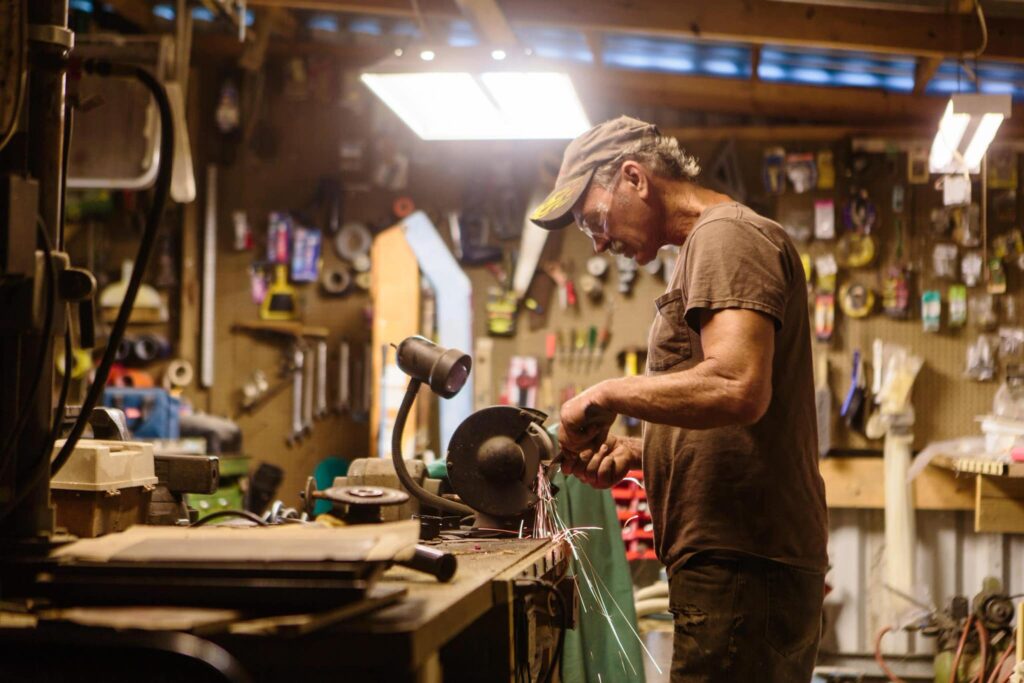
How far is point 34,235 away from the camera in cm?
143

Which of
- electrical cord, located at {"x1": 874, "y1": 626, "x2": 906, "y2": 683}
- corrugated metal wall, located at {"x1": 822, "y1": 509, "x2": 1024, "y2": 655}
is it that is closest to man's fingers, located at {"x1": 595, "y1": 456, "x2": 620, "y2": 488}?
electrical cord, located at {"x1": 874, "y1": 626, "x2": 906, "y2": 683}

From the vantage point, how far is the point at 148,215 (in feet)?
5.00

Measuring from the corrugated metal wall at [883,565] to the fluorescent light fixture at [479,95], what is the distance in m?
2.63

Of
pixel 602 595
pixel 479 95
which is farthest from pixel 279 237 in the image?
pixel 602 595

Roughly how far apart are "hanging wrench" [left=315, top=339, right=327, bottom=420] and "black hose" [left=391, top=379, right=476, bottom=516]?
130 inches

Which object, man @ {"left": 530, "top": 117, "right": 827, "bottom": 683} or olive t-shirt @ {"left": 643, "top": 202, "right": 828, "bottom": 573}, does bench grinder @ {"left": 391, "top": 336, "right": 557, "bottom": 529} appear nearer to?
man @ {"left": 530, "top": 117, "right": 827, "bottom": 683}

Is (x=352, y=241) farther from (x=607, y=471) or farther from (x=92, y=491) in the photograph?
(x=92, y=491)

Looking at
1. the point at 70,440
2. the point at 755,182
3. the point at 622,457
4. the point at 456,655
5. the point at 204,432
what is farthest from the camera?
the point at 755,182

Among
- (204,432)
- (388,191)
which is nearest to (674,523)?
(204,432)

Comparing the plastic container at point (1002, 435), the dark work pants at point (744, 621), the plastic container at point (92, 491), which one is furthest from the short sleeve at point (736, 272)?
the plastic container at point (1002, 435)

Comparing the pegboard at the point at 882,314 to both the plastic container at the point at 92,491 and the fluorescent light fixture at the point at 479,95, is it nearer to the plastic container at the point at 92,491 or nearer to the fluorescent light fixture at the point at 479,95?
the fluorescent light fixture at the point at 479,95

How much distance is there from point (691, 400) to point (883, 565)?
388 centimetres

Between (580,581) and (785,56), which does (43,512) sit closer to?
(580,581)

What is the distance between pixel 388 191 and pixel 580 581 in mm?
3069
